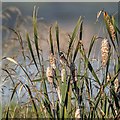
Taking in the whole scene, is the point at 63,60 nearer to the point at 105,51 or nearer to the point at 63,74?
the point at 63,74

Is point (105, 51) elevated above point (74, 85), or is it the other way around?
point (105, 51)

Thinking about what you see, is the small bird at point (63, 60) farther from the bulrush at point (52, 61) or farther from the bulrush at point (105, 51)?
the bulrush at point (105, 51)

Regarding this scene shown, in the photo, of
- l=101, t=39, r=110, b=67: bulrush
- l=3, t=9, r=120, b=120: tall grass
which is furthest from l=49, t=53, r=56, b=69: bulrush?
l=101, t=39, r=110, b=67: bulrush

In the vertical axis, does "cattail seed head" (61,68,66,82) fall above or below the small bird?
below

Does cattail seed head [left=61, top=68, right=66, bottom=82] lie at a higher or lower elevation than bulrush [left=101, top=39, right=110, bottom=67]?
lower

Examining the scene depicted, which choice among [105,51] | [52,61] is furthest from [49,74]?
[105,51]

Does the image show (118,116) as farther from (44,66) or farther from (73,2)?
(73,2)

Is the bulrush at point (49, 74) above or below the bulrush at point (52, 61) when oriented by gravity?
below

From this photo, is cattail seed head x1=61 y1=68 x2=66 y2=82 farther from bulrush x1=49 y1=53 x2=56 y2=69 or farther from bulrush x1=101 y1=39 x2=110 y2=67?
bulrush x1=101 y1=39 x2=110 y2=67

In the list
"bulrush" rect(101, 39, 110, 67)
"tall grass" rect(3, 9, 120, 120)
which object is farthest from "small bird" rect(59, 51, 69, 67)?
"bulrush" rect(101, 39, 110, 67)

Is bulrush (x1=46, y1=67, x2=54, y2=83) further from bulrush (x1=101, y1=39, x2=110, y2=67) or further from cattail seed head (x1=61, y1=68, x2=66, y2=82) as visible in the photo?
bulrush (x1=101, y1=39, x2=110, y2=67)

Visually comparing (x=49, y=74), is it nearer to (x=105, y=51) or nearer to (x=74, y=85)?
(x=74, y=85)

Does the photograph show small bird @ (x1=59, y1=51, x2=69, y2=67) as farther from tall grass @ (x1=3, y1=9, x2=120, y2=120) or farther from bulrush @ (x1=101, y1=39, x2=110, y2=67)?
bulrush @ (x1=101, y1=39, x2=110, y2=67)

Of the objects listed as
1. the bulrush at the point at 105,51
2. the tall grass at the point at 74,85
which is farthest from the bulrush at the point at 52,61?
the bulrush at the point at 105,51
